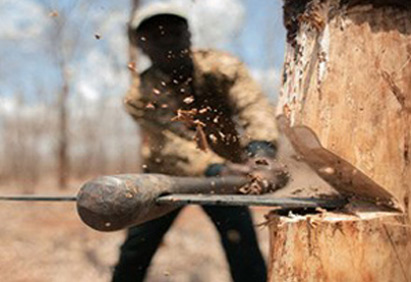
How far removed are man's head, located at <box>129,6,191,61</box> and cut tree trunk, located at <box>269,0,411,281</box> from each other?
1228 millimetres

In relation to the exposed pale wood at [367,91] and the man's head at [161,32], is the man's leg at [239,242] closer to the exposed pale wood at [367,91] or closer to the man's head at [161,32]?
the man's head at [161,32]

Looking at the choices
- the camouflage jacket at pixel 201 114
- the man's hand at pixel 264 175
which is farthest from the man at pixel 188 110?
the man's hand at pixel 264 175

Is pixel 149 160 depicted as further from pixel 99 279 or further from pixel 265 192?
pixel 99 279

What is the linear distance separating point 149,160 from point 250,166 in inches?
39.2

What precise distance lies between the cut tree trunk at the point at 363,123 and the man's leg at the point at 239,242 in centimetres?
105

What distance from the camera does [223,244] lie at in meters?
2.89

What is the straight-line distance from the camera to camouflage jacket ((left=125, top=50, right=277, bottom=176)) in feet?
8.71

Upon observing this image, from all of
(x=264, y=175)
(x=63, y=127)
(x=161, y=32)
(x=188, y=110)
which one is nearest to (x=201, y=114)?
(x=188, y=110)

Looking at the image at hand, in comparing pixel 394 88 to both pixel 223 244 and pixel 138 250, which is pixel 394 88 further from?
pixel 138 250

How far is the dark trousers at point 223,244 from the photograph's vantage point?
2.78m

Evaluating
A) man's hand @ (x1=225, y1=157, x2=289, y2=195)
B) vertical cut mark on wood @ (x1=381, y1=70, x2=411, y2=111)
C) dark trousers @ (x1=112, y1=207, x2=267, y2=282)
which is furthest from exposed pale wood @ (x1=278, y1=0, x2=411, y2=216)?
dark trousers @ (x1=112, y1=207, x2=267, y2=282)

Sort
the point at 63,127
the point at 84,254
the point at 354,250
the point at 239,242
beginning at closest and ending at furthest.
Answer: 1. the point at 354,250
2. the point at 239,242
3. the point at 84,254
4. the point at 63,127

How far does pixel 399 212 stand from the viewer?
1.72 metres

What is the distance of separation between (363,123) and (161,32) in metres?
1.44
